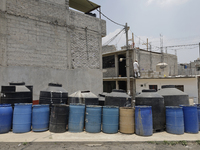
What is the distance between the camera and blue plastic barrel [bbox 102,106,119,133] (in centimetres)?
613

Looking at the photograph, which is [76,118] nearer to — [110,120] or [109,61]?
[110,120]

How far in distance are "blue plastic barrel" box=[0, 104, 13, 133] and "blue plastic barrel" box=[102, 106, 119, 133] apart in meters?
3.66

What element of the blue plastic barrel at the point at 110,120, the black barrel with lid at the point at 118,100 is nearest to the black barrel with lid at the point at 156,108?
the black barrel with lid at the point at 118,100

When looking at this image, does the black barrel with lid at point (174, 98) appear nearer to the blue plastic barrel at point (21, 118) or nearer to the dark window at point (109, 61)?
the blue plastic barrel at point (21, 118)

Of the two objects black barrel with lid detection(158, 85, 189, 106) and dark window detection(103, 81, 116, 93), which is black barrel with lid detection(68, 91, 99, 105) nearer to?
black barrel with lid detection(158, 85, 189, 106)

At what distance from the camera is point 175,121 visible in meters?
6.11

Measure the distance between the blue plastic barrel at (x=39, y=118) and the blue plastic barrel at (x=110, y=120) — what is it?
2.32 meters

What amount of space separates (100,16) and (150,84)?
9.48 meters

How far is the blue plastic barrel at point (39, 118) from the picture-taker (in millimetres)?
6141

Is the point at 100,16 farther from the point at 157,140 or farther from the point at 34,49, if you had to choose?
the point at 157,140

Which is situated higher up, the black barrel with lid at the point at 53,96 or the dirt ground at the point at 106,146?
the black barrel with lid at the point at 53,96

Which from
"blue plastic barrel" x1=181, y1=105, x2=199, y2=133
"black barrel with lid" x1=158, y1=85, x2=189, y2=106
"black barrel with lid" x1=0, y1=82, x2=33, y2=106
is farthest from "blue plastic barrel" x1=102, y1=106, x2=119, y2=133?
"black barrel with lid" x1=0, y1=82, x2=33, y2=106

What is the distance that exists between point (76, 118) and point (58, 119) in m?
0.69

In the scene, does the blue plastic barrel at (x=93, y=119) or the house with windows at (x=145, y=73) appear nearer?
the blue plastic barrel at (x=93, y=119)
